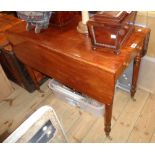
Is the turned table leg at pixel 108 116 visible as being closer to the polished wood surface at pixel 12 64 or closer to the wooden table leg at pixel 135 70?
the wooden table leg at pixel 135 70

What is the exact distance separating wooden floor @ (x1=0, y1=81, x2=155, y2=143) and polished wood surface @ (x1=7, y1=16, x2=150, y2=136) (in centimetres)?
19

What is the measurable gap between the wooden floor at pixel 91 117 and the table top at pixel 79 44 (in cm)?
68

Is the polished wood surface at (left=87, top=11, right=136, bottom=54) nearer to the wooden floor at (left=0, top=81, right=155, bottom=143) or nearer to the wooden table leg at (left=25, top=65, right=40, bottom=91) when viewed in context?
the wooden floor at (left=0, top=81, right=155, bottom=143)

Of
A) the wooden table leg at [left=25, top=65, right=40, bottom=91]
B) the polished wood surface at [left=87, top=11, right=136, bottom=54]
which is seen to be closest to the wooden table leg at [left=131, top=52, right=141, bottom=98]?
the polished wood surface at [left=87, top=11, right=136, bottom=54]

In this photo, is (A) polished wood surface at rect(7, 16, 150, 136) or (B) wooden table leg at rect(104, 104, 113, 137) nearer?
(A) polished wood surface at rect(7, 16, 150, 136)

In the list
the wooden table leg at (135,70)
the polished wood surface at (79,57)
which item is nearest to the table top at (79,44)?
the polished wood surface at (79,57)

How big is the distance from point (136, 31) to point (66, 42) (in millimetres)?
463

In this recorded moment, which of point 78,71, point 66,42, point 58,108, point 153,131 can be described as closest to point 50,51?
point 66,42

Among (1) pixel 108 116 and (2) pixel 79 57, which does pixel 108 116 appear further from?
(2) pixel 79 57

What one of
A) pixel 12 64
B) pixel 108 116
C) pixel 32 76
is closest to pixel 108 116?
pixel 108 116

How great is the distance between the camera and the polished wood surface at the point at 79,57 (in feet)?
3.39

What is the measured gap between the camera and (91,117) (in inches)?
67.1

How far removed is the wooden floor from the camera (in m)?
1.54

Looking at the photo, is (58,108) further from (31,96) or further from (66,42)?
(66,42)
